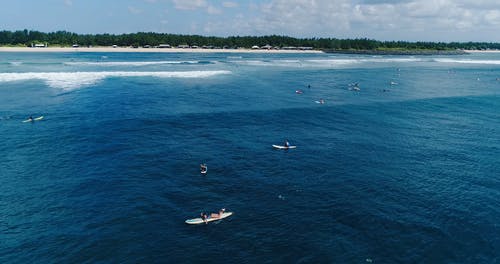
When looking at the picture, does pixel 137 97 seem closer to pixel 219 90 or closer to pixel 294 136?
pixel 219 90

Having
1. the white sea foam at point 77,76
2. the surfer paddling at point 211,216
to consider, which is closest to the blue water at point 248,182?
the surfer paddling at point 211,216

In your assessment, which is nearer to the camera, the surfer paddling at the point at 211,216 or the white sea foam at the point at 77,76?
the surfer paddling at the point at 211,216

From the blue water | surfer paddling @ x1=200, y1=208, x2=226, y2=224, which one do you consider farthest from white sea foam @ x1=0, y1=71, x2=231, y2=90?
surfer paddling @ x1=200, y1=208, x2=226, y2=224

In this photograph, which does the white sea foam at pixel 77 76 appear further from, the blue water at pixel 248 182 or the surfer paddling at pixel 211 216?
the surfer paddling at pixel 211 216

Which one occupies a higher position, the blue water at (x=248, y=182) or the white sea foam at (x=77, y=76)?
the white sea foam at (x=77, y=76)

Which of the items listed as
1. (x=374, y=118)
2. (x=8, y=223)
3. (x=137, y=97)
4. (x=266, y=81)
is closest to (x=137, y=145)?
(x=8, y=223)

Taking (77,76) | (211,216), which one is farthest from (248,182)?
(77,76)

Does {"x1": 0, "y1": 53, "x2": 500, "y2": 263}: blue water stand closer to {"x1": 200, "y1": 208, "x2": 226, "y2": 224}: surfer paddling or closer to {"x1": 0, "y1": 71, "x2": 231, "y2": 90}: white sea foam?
{"x1": 200, "y1": 208, "x2": 226, "y2": 224}: surfer paddling
